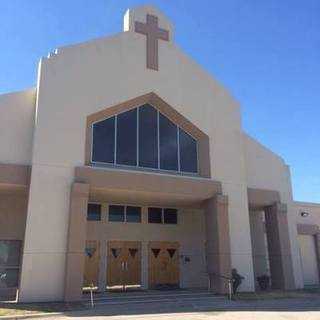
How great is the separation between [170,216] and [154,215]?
1.00 metres

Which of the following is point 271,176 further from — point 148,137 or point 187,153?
point 148,137

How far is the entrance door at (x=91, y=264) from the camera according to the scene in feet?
A: 73.7

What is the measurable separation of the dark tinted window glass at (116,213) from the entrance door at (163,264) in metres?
2.21

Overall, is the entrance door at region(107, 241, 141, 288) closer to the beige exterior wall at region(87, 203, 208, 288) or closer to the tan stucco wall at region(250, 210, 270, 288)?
the beige exterior wall at region(87, 203, 208, 288)

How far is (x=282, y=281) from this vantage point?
23750 millimetres

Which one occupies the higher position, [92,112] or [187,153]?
[92,112]

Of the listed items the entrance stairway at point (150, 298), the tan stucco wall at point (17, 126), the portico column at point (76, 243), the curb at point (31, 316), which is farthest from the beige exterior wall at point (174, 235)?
the curb at point (31, 316)

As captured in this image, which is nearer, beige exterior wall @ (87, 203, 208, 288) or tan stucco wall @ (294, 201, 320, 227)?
beige exterior wall @ (87, 203, 208, 288)

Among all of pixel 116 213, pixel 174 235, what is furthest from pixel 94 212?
pixel 174 235

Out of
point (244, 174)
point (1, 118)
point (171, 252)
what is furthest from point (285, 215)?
point (1, 118)

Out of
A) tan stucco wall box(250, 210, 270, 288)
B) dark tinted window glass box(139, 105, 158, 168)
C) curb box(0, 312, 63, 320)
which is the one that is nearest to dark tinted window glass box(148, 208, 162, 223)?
dark tinted window glass box(139, 105, 158, 168)

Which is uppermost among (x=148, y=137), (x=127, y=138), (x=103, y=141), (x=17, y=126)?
(x=148, y=137)

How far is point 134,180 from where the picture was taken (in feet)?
68.4

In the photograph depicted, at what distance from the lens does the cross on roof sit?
23531 millimetres
